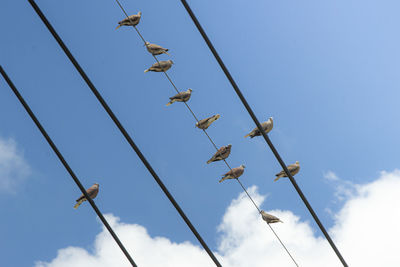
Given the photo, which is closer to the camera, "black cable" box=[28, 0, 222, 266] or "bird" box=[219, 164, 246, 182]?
"black cable" box=[28, 0, 222, 266]

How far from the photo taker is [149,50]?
8.14 metres

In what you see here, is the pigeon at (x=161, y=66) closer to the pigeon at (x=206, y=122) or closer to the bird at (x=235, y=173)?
the pigeon at (x=206, y=122)

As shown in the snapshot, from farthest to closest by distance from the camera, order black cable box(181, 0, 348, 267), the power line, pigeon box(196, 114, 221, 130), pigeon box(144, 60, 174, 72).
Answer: pigeon box(196, 114, 221, 130) < pigeon box(144, 60, 174, 72) < the power line < black cable box(181, 0, 348, 267)

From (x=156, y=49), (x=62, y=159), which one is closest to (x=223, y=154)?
(x=156, y=49)

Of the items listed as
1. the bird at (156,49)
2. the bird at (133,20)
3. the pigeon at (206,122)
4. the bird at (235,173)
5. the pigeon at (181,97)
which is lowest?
the bird at (235,173)

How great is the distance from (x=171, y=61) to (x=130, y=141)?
2.52 metres

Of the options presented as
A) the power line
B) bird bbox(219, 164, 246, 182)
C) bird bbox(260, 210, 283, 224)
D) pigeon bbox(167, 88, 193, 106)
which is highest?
pigeon bbox(167, 88, 193, 106)

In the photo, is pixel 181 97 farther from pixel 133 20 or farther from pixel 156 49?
pixel 133 20

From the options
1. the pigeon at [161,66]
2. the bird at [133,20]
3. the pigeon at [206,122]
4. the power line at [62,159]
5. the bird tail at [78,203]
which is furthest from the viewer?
the bird tail at [78,203]

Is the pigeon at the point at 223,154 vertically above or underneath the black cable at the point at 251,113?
above

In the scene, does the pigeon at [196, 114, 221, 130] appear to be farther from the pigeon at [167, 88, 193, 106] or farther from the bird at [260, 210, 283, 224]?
the bird at [260, 210, 283, 224]

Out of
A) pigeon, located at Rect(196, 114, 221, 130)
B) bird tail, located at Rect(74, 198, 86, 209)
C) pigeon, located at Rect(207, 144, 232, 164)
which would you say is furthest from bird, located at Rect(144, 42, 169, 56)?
bird tail, located at Rect(74, 198, 86, 209)

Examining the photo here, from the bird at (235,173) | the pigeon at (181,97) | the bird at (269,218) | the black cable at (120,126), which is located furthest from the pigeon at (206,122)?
the black cable at (120,126)

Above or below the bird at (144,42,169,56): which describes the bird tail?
below
